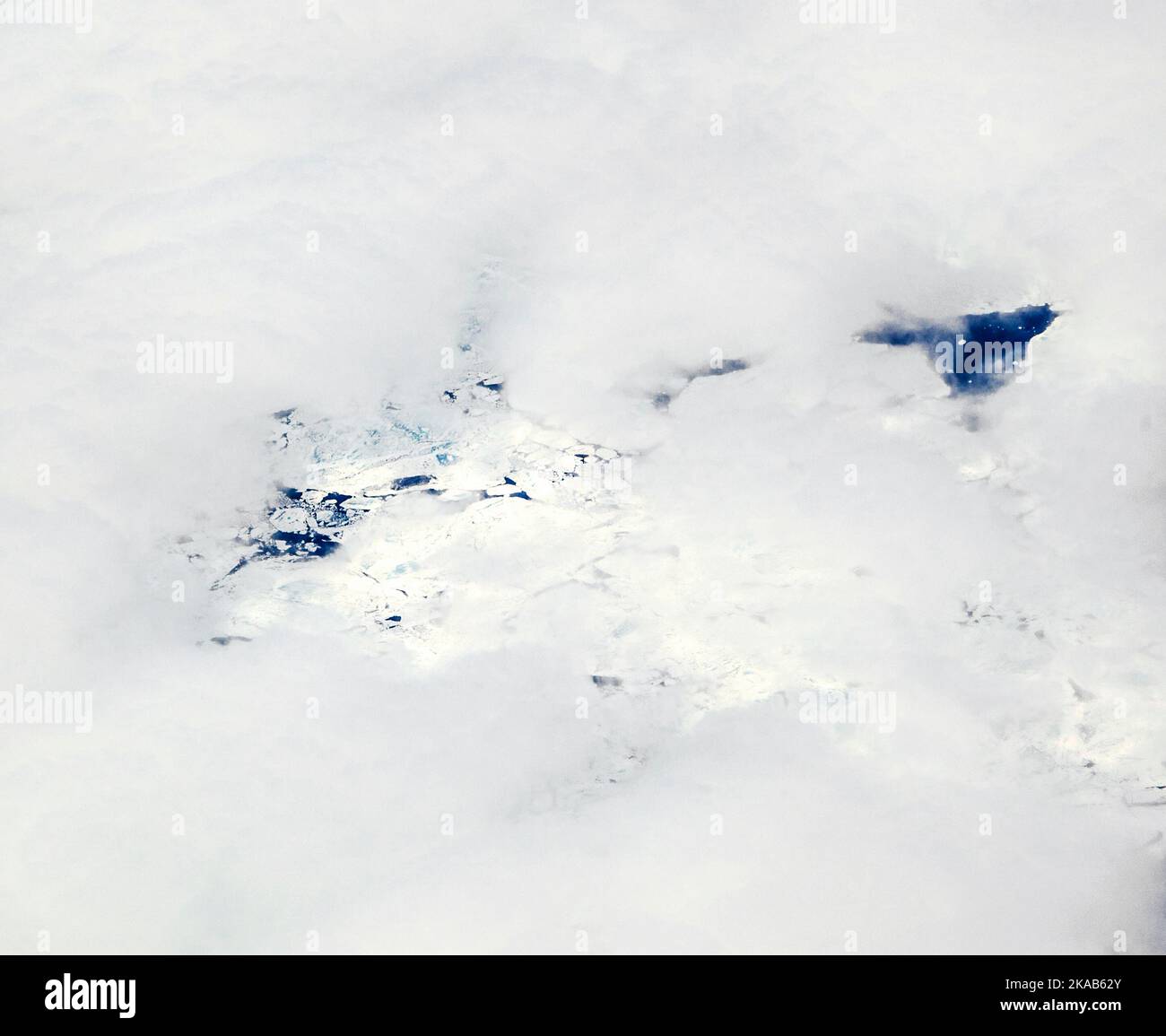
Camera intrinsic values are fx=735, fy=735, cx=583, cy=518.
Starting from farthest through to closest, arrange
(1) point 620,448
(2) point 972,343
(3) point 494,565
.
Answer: (3) point 494,565, (1) point 620,448, (2) point 972,343

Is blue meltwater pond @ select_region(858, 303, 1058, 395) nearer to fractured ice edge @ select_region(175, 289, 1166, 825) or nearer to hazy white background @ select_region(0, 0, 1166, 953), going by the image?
hazy white background @ select_region(0, 0, 1166, 953)

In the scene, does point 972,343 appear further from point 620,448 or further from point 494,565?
point 494,565

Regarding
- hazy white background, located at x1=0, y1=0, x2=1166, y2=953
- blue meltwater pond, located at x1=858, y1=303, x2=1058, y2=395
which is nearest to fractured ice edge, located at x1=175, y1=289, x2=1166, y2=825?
hazy white background, located at x1=0, y1=0, x2=1166, y2=953

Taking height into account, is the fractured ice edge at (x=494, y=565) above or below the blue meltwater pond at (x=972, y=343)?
below

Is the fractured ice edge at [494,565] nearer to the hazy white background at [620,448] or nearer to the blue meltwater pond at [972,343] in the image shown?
the hazy white background at [620,448]

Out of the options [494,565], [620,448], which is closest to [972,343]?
[620,448]

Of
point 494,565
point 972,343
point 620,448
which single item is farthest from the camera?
point 494,565

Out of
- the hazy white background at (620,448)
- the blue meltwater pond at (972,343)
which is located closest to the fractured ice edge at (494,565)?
the hazy white background at (620,448)

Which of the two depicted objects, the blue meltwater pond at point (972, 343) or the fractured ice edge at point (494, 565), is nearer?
the blue meltwater pond at point (972, 343)
